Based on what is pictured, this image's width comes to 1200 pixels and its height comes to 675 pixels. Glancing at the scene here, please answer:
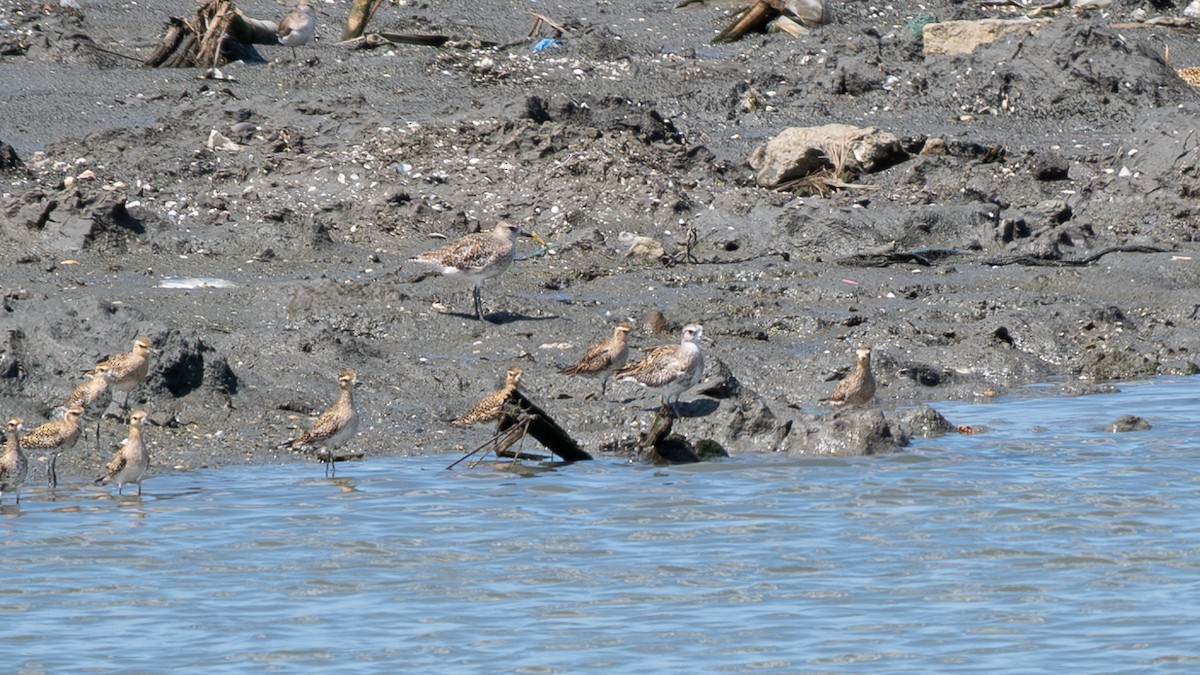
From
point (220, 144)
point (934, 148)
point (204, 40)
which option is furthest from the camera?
point (204, 40)

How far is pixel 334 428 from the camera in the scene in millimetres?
10445

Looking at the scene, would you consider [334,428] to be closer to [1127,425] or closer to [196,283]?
[196,283]

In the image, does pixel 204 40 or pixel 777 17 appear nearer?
pixel 204 40

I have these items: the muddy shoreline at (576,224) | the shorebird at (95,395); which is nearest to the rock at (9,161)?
the muddy shoreline at (576,224)

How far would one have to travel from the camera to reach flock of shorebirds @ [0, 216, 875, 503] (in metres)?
9.83

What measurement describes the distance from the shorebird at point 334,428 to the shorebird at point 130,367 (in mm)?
972

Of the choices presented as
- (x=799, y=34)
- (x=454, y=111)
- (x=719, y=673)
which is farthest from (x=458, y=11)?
(x=719, y=673)

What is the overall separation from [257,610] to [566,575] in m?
1.56

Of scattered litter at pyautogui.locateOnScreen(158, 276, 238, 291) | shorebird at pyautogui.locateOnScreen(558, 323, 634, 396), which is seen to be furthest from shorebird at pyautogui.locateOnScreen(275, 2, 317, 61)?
shorebird at pyautogui.locateOnScreen(558, 323, 634, 396)

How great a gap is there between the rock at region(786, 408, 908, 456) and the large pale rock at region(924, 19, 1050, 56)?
37.1 feet

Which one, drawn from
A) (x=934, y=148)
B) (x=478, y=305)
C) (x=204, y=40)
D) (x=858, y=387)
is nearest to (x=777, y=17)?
(x=934, y=148)

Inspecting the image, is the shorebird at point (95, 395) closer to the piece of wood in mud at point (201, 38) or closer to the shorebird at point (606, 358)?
the shorebird at point (606, 358)

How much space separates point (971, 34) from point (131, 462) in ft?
47.4

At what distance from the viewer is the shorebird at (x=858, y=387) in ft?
38.5
